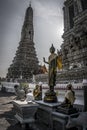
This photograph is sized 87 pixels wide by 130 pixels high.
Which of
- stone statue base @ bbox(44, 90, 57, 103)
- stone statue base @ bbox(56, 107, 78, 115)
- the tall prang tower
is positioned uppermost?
the tall prang tower

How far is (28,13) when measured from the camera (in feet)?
169

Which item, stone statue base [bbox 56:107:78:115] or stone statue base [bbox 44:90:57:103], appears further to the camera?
stone statue base [bbox 44:90:57:103]

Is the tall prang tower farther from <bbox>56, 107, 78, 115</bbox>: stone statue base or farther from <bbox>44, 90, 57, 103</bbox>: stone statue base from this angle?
<bbox>56, 107, 78, 115</bbox>: stone statue base

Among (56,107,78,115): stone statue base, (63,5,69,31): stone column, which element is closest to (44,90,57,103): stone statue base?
(56,107,78,115): stone statue base

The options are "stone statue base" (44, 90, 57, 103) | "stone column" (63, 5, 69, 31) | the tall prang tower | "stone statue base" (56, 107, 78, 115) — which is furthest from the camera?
the tall prang tower

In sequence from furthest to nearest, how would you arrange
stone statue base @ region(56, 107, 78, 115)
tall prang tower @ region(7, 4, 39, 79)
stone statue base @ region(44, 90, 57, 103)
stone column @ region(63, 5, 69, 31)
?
tall prang tower @ region(7, 4, 39, 79), stone column @ region(63, 5, 69, 31), stone statue base @ region(44, 90, 57, 103), stone statue base @ region(56, 107, 78, 115)

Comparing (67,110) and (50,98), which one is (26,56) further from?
(67,110)

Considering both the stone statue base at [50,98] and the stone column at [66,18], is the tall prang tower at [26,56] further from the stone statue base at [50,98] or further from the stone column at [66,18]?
the stone statue base at [50,98]

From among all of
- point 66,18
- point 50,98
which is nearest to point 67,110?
point 50,98

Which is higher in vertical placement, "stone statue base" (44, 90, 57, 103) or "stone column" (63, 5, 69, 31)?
"stone column" (63, 5, 69, 31)

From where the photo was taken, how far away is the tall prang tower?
42228mm

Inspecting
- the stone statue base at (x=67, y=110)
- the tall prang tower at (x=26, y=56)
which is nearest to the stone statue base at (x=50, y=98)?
the stone statue base at (x=67, y=110)

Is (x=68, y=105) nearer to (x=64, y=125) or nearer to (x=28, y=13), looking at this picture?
(x=64, y=125)

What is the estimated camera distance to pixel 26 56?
44969 millimetres
